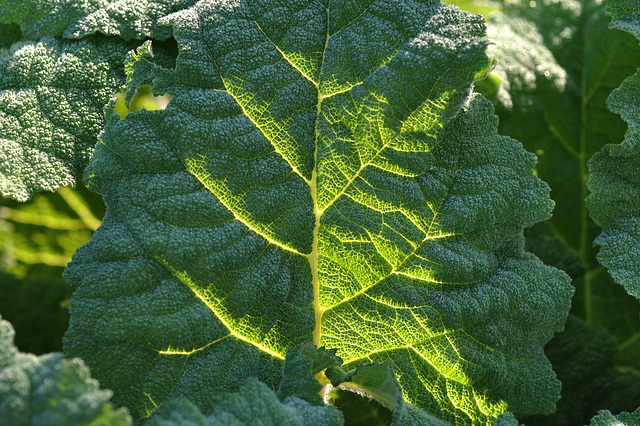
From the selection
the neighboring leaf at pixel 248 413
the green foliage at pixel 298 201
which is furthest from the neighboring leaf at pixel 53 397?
the green foliage at pixel 298 201

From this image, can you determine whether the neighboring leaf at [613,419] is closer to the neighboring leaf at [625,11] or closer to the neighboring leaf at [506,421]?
the neighboring leaf at [506,421]

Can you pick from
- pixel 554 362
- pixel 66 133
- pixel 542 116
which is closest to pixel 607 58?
pixel 542 116

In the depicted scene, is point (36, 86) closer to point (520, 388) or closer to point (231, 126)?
point (231, 126)

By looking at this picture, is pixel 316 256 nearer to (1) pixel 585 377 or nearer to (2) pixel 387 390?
(2) pixel 387 390

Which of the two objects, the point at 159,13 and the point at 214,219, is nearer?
the point at 214,219

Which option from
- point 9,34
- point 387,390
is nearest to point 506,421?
point 387,390

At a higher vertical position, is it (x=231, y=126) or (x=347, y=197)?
(x=231, y=126)

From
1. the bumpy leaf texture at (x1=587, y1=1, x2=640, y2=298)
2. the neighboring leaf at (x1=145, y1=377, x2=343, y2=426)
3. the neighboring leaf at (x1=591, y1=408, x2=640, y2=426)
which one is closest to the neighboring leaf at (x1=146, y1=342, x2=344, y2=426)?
the neighboring leaf at (x1=145, y1=377, x2=343, y2=426)
